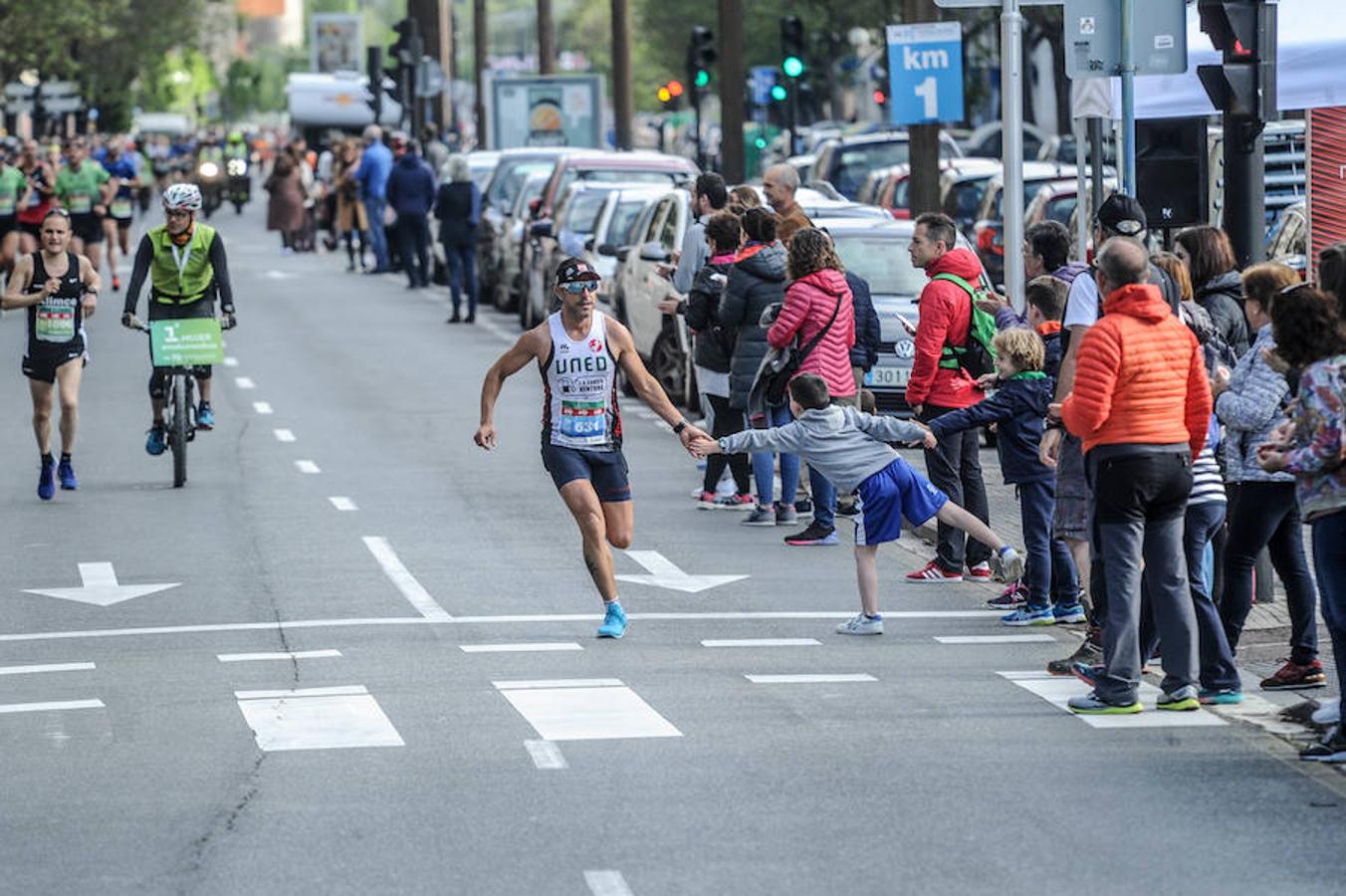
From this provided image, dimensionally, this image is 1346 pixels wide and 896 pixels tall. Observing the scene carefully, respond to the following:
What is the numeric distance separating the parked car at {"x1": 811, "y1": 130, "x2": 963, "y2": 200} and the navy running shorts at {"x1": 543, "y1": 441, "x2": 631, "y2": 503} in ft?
89.2

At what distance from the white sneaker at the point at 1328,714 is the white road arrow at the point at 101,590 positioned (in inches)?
244

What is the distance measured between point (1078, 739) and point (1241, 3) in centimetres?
579

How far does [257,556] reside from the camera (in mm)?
15281

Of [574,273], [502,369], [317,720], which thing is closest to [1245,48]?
[574,273]

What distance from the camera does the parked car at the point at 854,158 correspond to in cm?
4012

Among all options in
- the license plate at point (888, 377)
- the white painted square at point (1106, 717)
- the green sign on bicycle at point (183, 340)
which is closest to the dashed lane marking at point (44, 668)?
the white painted square at point (1106, 717)

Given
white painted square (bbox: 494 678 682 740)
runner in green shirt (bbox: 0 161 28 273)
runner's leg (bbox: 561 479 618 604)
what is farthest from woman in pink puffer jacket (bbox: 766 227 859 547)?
runner in green shirt (bbox: 0 161 28 273)

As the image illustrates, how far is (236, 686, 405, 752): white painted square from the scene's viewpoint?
998 centimetres

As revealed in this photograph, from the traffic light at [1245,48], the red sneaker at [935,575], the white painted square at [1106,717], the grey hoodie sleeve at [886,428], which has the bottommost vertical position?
the red sneaker at [935,575]

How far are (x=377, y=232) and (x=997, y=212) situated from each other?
15.4 meters

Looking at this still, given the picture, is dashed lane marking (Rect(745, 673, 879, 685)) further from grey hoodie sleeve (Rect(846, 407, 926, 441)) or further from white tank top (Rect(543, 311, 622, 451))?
white tank top (Rect(543, 311, 622, 451))

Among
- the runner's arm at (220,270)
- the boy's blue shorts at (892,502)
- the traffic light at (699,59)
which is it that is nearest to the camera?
the boy's blue shorts at (892,502)

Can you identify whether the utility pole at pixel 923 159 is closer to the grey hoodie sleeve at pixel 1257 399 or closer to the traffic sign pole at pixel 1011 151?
the traffic sign pole at pixel 1011 151

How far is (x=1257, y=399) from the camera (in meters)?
10.8
